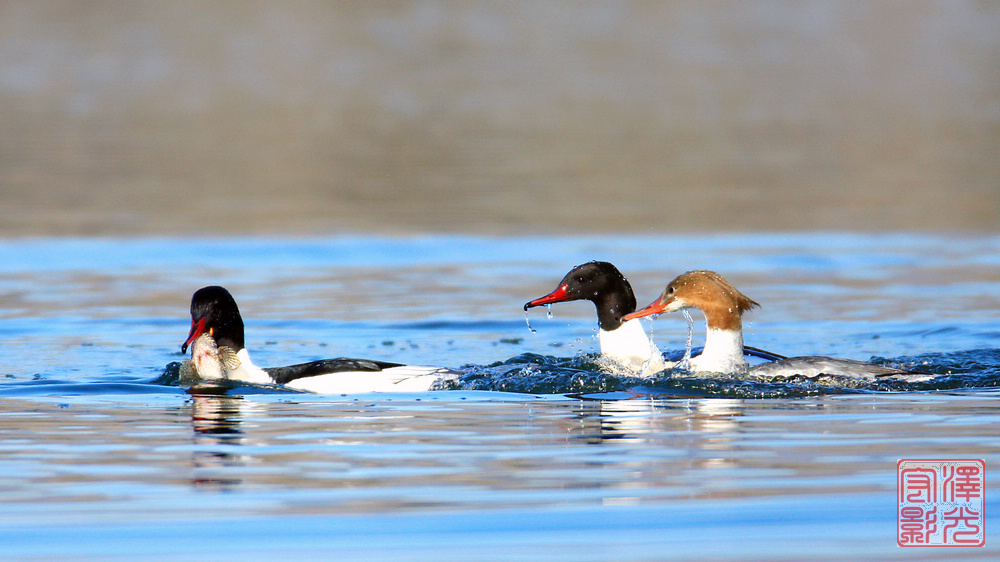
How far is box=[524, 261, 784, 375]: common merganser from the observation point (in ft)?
37.9

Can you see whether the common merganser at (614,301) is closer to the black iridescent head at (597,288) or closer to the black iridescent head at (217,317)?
the black iridescent head at (597,288)

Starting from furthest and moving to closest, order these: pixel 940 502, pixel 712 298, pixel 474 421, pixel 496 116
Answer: pixel 496 116, pixel 712 298, pixel 474 421, pixel 940 502

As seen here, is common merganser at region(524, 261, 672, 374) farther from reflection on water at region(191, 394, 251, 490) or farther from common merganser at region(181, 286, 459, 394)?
reflection on water at region(191, 394, 251, 490)

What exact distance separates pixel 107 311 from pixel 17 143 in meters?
24.4

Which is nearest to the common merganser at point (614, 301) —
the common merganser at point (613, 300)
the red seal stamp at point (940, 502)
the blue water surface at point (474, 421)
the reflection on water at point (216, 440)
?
the common merganser at point (613, 300)

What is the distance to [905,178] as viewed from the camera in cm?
2966

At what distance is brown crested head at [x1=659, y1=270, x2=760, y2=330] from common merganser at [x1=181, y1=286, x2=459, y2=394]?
1798 millimetres

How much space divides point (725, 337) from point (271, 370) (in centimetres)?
344

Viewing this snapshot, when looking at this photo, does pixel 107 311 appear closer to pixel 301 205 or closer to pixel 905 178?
pixel 301 205

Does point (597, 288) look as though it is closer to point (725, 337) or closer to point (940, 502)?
point (725, 337)

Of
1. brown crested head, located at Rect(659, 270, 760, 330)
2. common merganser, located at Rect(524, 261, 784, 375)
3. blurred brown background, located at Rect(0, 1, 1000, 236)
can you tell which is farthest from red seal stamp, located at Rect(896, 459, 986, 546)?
blurred brown background, located at Rect(0, 1, 1000, 236)

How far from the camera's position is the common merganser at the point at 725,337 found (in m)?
10.8

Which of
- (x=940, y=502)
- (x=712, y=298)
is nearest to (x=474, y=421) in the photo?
(x=712, y=298)

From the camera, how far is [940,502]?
6934 mm
